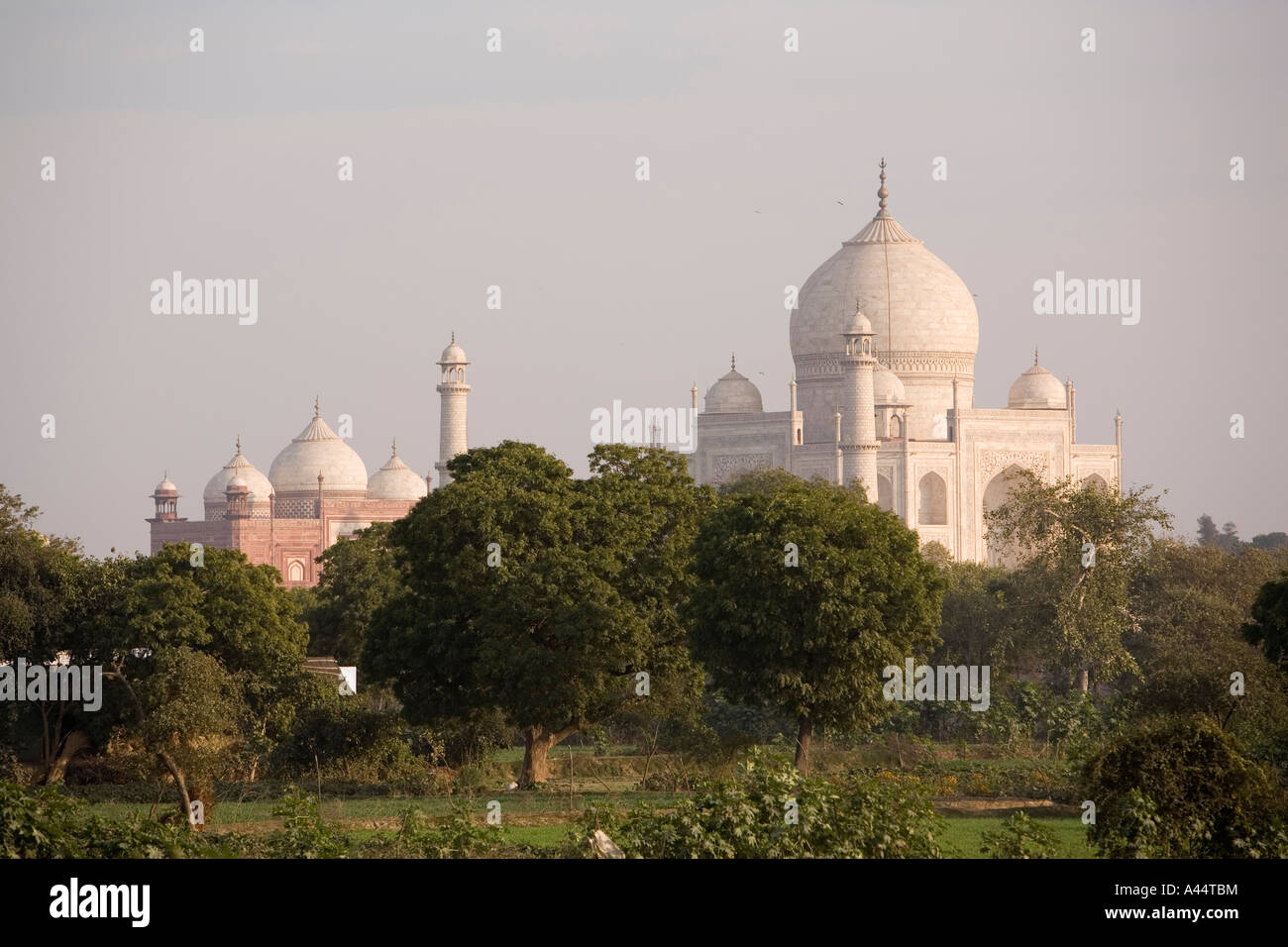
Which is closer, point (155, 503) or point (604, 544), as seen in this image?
point (604, 544)

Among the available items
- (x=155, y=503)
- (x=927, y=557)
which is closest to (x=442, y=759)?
(x=927, y=557)

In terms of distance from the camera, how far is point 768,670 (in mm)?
23266

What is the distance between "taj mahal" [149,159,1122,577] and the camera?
2334 inches

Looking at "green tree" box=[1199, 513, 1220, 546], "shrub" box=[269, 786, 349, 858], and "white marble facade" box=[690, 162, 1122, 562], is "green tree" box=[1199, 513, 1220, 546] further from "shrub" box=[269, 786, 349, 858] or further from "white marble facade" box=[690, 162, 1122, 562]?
"shrub" box=[269, 786, 349, 858]

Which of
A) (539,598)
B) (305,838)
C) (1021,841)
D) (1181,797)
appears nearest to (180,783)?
(539,598)

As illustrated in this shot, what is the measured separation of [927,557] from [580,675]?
2681 cm

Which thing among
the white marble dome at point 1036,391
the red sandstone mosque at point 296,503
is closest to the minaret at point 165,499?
the red sandstone mosque at point 296,503

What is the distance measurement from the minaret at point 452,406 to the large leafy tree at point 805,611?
114 ft

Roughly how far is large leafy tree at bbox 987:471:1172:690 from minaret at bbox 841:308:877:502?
798 inches

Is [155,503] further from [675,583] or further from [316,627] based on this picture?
[675,583]

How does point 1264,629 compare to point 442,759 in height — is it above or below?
above

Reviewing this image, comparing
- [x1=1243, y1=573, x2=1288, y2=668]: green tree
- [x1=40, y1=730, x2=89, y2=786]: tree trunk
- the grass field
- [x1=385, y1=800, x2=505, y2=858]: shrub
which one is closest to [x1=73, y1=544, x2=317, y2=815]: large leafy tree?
[x1=40, y1=730, x2=89, y2=786]: tree trunk
